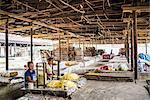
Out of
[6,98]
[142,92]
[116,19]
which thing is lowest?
[6,98]

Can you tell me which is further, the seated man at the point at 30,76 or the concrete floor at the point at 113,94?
the seated man at the point at 30,76

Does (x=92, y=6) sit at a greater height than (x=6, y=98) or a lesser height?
greater

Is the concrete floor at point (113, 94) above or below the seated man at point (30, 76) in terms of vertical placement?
below

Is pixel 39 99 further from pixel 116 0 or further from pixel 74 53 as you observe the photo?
pixel 74 53

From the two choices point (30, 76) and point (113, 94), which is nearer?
point (113, 94)

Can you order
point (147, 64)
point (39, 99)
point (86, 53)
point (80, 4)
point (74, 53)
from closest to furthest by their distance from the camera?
point (39, 99)
point (80, 4)
point (147, 64)
point (74, 53)
point (86, 53)

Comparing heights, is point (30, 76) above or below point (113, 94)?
above

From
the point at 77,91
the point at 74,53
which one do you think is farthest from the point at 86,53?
the point at 77,91

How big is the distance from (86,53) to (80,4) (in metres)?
17.0

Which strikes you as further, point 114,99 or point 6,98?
point 6,98

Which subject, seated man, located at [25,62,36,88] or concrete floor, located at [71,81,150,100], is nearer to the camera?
concrete floor, located at [71,81,150,100]

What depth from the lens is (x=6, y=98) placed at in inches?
217

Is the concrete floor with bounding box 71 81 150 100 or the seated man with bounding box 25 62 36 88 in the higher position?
the seated man with bounding box 25 62 36 88

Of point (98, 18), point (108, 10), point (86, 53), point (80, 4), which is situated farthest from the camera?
point (86, 53)
